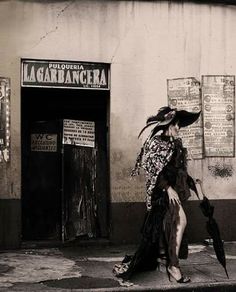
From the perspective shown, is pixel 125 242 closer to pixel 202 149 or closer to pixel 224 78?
pixel 202 149

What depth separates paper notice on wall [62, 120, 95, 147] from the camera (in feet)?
31.9

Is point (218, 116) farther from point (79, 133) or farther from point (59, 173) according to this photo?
point (59, 173)

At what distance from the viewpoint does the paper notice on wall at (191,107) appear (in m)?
9.90

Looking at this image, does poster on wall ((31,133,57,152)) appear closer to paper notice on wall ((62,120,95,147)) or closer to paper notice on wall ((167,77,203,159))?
paper notice on wall ((62,120,95,147))

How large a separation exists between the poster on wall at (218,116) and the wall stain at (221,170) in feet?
0.66

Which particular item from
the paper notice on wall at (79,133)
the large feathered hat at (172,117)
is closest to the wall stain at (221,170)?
the paper notice on wall at (79,133)

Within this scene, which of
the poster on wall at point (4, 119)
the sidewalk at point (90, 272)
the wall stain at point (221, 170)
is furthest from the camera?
the wall stain at point (221, 170)

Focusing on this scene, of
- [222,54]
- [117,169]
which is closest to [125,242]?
[117,169]

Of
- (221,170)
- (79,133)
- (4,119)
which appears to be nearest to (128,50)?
(79,133)

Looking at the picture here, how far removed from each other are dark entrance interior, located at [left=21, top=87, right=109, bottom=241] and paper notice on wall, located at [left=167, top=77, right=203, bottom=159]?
131 centimetres

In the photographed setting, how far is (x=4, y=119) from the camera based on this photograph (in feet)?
29.9

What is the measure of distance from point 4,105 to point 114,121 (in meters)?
1.89

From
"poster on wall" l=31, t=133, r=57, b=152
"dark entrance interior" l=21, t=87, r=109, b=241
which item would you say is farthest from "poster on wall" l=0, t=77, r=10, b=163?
"poster on wall" l=31, t=133, r=57, b=152

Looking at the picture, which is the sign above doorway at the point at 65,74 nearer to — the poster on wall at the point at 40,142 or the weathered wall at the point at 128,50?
the weathered wall at the point at 128,50
